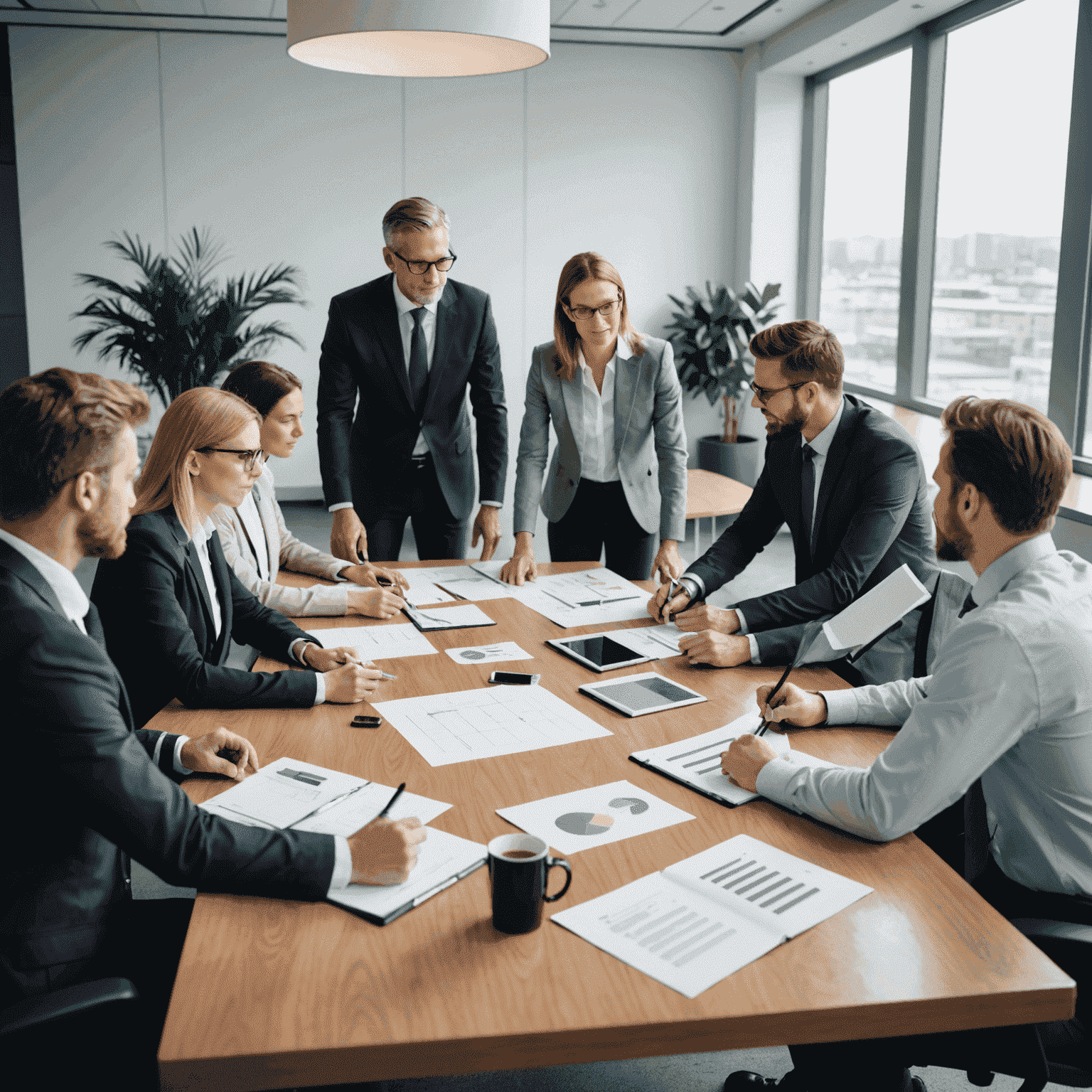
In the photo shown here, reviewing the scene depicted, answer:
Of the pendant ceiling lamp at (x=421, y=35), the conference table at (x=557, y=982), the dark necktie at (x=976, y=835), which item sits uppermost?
the pendant ceiling lamp at (x=421, y=35)

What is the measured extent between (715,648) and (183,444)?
3.71 feet

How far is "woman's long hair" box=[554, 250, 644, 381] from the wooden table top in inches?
66.1

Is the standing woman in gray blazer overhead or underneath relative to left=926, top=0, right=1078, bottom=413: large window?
underneath

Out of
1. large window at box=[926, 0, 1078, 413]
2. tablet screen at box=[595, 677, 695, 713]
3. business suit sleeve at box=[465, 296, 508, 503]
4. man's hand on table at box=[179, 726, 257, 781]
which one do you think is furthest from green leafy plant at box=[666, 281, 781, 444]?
man's hand on table at box=[179, 726, 257, 781]

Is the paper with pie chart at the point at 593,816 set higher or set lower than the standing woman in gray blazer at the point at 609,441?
lower

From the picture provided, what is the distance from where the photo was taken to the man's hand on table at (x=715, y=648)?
2.10 metres

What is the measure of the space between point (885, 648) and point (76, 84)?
6674 millimetres

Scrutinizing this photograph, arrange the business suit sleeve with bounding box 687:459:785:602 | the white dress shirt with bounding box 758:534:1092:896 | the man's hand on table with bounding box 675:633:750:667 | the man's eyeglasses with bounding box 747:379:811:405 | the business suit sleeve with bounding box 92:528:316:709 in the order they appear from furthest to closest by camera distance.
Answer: the business suit sleeve with bounding box 687:459:785:602
the man's eyeglasses with bounding box 747:379:811:405
the man's hand on table with bounding box 675:633:750:667
the business suit sleeve with bounding box 92:528:316:709
the white dress shirt with bounding box 758:534:1092:896

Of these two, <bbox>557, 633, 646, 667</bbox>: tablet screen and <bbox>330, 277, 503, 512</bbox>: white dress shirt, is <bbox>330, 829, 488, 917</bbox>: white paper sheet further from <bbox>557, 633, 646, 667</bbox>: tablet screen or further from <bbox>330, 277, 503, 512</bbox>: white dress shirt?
<bbox>330, 277, 503, 512</bbox>: white dress shirt

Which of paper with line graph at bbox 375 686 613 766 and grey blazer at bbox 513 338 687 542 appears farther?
grey blazer at bbox 513 338 687 542

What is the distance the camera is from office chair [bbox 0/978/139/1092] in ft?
3.51

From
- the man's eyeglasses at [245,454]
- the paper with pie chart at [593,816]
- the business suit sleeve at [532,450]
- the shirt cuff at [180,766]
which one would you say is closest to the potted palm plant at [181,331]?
the business suit sleeve at [532,450]

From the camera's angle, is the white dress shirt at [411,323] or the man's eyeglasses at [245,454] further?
the white dress shirt at [411,323]

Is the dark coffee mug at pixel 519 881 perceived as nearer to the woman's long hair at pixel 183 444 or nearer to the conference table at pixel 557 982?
the conference table at pixel 557 982
